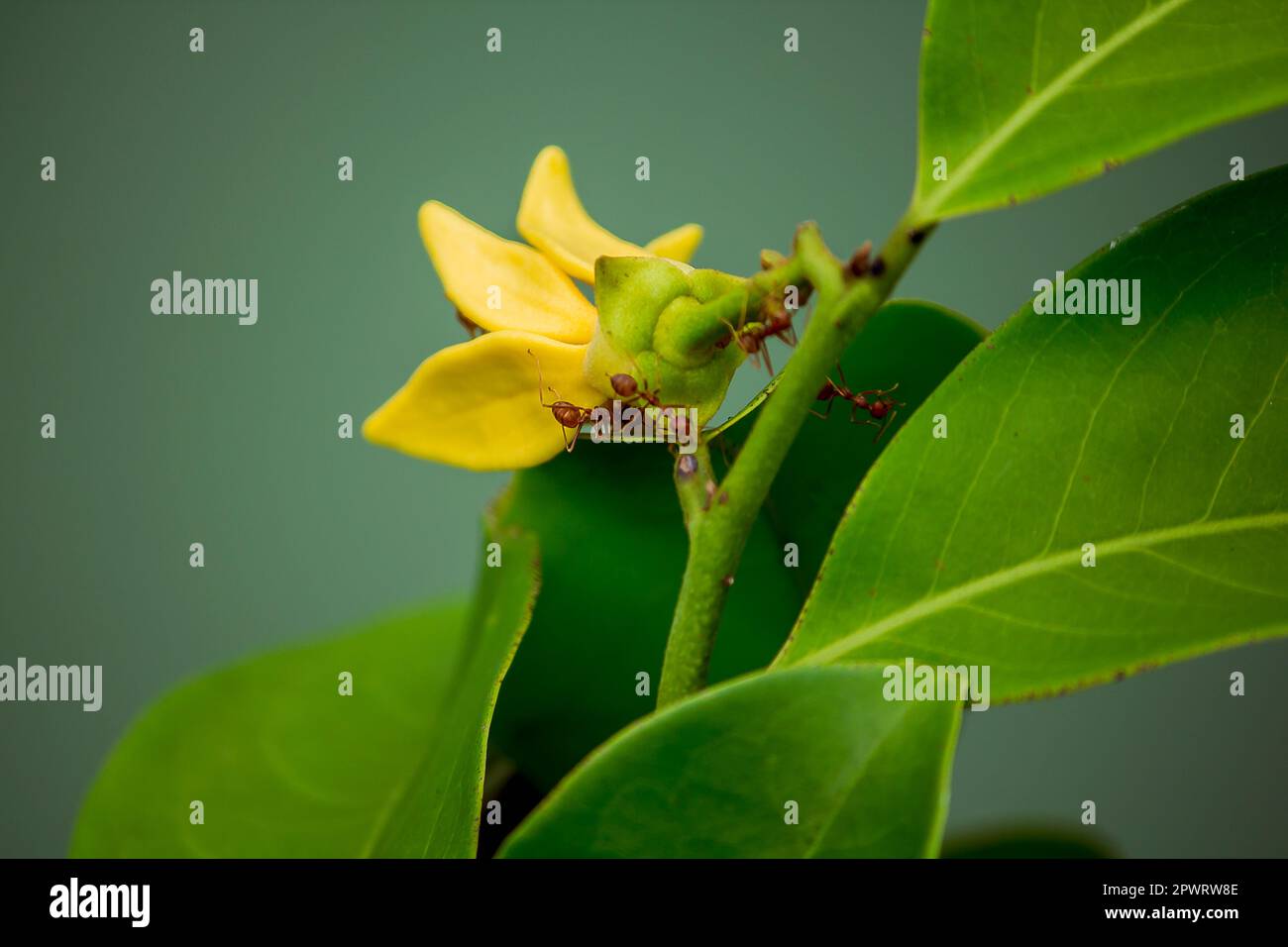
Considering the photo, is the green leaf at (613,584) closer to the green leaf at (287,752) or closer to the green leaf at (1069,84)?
the green leaf at (287,752)

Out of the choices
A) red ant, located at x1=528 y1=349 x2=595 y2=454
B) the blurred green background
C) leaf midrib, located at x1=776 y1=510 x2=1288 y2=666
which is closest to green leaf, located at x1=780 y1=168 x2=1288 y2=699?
leaf midrib, located at x1=776 y1=510 x2=1288 y2=666

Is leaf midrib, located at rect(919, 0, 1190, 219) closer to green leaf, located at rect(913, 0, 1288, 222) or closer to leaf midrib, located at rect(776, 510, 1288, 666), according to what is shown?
green leaf, located at rect(913, 0, 1288, 222)

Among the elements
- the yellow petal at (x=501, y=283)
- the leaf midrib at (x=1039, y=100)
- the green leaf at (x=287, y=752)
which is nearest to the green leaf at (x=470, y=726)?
the green leaf at (x=287, y=752)

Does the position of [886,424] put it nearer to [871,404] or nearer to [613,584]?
[871,404]

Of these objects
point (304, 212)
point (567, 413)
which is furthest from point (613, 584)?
point (304, 212)

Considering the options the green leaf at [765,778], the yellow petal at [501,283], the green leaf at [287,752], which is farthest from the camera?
the green leaf at [287,752]

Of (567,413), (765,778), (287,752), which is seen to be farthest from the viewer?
(287,752)

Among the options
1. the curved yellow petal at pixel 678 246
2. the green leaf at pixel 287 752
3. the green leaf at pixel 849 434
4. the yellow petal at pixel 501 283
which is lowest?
the green leaf at pixel 287 752

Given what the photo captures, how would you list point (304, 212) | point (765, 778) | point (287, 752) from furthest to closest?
point (304, 212) → point (287, 752) → point (765, 778)
